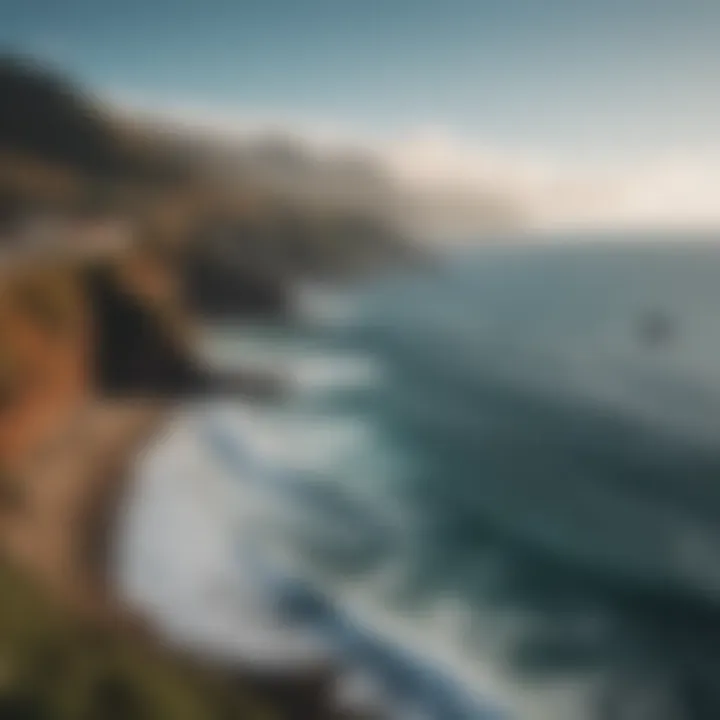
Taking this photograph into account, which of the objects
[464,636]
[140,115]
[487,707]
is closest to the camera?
[487,707]

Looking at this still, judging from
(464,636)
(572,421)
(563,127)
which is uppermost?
(563,127)

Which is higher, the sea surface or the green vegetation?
the sea surface

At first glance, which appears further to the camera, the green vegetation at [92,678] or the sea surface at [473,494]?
the sea surface at [473,494]

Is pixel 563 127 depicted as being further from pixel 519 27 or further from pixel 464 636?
pixel 464 636

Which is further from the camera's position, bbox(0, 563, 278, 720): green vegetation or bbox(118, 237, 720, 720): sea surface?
bbox(118, 237, 720, 720): sea surface

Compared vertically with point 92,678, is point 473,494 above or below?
above

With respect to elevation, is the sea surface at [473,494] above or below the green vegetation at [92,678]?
above

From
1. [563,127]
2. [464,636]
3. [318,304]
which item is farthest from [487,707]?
[563,127]

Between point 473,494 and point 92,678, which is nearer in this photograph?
point 92,678
